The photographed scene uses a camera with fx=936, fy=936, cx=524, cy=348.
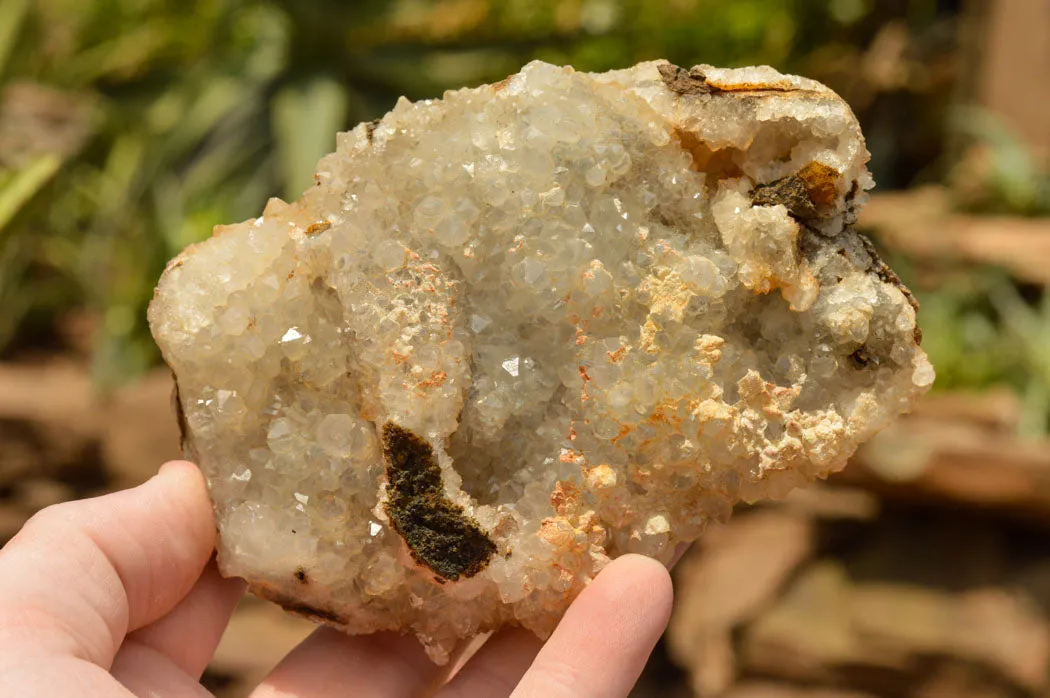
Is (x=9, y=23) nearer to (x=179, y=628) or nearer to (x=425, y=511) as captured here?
(x=179, y=628)

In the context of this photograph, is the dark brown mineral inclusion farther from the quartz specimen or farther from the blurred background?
the blurred background

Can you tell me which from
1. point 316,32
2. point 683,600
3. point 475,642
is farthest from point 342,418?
point 316,32

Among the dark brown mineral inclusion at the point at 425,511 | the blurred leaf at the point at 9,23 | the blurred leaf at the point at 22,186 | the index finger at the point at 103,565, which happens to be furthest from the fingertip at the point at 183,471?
the blurred leaf at the point at 9,23

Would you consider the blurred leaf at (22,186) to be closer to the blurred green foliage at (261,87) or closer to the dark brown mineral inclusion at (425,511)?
the blurred green foliage at (261,87)

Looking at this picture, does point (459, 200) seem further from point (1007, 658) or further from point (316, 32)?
point (316, 32)

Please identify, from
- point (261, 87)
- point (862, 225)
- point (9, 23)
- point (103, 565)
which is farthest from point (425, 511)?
point (9, 23)
